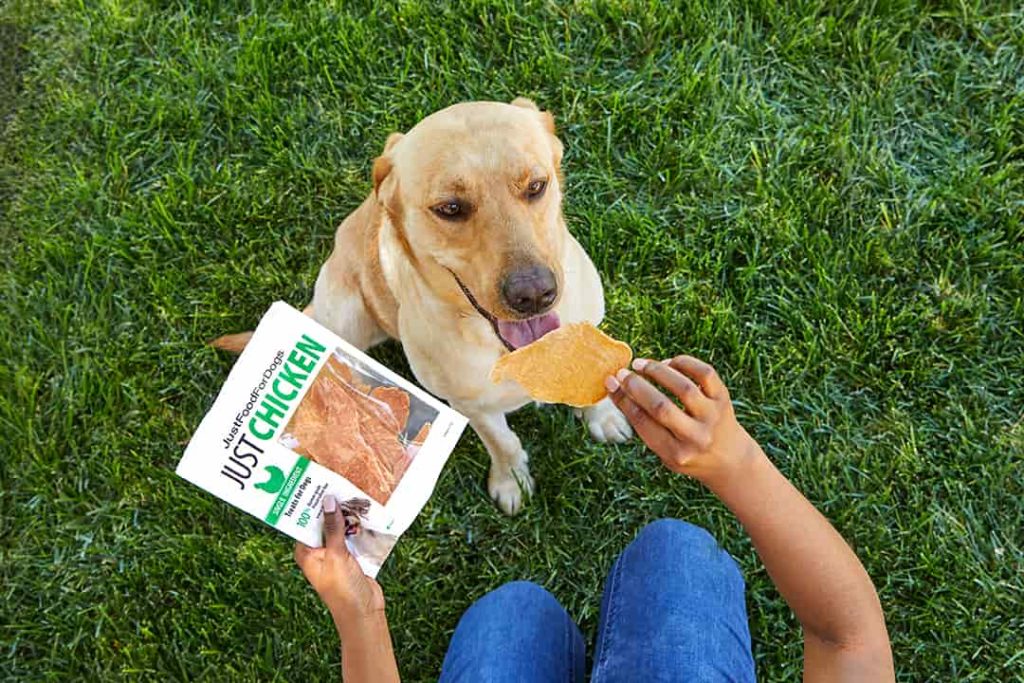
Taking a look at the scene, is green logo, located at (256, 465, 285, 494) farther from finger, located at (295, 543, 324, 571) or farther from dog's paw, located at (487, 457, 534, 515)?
dog's paw, located at (487, 457, 534, 515)

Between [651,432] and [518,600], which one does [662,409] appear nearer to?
[651,432]

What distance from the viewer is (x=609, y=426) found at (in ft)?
9.48

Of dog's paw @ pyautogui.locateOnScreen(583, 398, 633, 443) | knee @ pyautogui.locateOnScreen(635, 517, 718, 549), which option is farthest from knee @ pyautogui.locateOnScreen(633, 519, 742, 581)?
dog's paw @ pyautogui.locateOnScreen(583, 398, 633, 443)

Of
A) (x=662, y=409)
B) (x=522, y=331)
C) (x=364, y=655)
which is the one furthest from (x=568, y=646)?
(x=662, y=409)

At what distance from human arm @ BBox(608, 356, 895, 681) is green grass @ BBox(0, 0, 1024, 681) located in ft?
2.83

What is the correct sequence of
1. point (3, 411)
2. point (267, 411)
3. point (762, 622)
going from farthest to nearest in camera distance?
point (3, 411) < point (762, 622) < point (267, 411)

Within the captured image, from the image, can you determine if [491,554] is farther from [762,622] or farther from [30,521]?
[30,521]

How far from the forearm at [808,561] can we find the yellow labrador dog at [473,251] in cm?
64

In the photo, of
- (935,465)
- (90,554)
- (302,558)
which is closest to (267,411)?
(302,558)

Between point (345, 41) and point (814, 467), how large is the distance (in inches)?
95.4

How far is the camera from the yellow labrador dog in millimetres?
2006

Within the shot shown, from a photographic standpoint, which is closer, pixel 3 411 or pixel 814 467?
pixel 814 467

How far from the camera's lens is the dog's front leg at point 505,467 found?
261 cm

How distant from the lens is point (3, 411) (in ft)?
10.2
